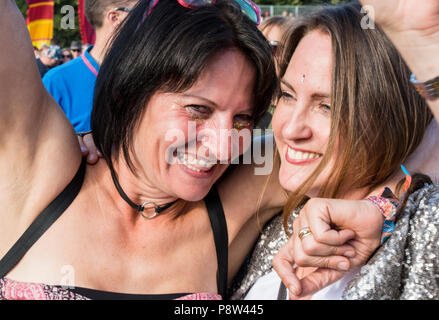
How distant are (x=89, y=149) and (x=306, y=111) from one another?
37.7 inches

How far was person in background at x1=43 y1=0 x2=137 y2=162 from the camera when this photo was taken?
2.95m

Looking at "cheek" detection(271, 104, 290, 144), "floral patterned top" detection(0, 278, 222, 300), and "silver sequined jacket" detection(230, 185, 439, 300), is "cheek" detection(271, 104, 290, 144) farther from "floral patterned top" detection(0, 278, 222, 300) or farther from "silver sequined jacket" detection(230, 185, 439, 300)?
"floral patterned top" detection(0, 278, 222, 300)

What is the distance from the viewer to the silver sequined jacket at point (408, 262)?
1.34 metres

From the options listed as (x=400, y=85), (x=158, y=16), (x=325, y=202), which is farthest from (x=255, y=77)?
(x=325, y=202)

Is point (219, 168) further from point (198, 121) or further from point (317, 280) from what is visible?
point (317, 280)

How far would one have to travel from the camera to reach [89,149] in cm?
197

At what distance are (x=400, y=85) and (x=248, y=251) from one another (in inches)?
39.3

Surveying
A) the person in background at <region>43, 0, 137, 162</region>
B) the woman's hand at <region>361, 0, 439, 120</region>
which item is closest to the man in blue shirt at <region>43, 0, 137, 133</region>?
the person in background at <region>43, 0, 137, 162</region>

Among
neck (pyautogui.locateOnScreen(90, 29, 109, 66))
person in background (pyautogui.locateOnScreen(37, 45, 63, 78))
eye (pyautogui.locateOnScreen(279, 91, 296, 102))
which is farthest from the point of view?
person in background (pyautogui.locateOnScreen(37, 45, 63, 78))

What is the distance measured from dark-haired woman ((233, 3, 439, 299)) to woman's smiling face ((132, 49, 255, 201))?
0.65 ft

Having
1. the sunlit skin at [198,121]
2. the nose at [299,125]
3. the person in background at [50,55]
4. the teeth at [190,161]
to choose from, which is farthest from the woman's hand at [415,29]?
the person in background at [50,55]

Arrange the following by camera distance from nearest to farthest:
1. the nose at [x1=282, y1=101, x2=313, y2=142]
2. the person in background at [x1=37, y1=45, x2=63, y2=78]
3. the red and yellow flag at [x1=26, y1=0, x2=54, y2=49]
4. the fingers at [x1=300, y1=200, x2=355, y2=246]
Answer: the fingers at [x1=300, y1=200, x2=355, y2=246] < the nose at [x1=282, y1=101, x2=313, y2=142] < the red and yellow flag at [x1=26, y1=0, x2=54, y2=49] < the person in background at [x1=37, y1=45, x2=63, y2=78]

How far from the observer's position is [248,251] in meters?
2.08
